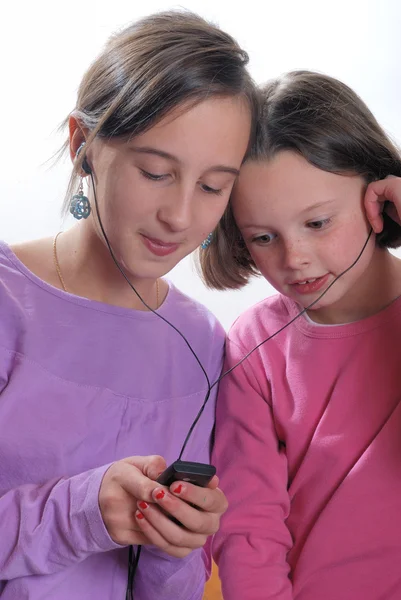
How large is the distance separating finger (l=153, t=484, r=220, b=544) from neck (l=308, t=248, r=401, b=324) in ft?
1.46

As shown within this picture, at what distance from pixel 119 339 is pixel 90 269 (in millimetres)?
123

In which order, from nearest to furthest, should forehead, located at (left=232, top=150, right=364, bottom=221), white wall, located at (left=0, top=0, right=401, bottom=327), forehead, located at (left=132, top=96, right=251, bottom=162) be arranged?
1. forehead, located at (left=132, top=96, right=251, bottom=162)
2. forehead, located at (left=232, top=150, right=364, bottom=221)
3. white wall, located at (left=0, top=0, right=401, bottom=327)

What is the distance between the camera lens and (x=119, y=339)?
4.26 ft

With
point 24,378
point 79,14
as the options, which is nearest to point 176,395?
point 24,378

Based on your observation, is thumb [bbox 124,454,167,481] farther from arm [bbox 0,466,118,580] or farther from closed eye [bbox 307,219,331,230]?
closed eye [bbox 307,219,331,230]

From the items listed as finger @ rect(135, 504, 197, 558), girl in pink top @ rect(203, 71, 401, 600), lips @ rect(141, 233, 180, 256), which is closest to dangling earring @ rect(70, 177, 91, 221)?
lips @ rect(141, 233, 180, 256)

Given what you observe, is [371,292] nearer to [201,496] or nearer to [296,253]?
[296,253]

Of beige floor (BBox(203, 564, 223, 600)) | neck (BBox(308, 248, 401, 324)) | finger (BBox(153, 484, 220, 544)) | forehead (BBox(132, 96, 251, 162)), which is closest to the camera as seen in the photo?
finger (BBox(153, 484, 220, 544))

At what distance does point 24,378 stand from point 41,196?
43.0 inches

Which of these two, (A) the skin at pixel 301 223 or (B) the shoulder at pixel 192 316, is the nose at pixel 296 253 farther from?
(B) the shoulder at pixel 192 316

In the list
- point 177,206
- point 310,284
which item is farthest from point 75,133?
point 310,284

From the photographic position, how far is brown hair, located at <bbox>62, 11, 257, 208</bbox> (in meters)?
1.11

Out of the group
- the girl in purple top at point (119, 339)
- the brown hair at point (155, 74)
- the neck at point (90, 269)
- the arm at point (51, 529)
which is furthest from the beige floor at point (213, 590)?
the brown hair at point (155, 74)

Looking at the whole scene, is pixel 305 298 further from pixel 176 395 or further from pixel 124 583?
pixel 124 583
